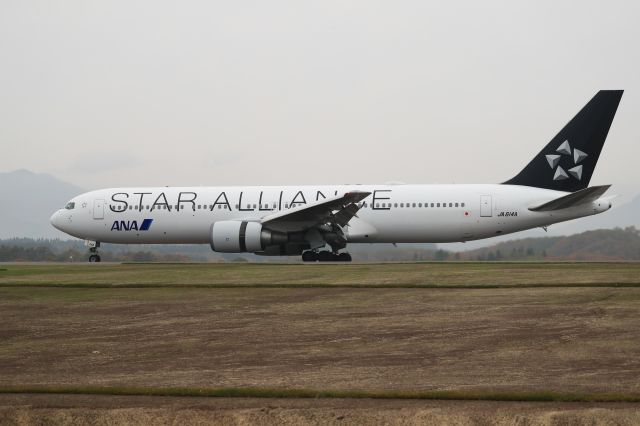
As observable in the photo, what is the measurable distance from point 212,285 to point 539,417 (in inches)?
490

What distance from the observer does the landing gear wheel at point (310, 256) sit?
3322 centimetres

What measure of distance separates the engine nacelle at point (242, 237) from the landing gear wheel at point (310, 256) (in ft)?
5.54

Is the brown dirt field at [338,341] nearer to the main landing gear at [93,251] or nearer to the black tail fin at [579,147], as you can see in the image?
the black tail fin at [579,147]

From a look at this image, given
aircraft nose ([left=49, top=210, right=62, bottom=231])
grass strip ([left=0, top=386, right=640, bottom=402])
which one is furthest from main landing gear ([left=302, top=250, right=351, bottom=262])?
grass strip ([left=0, top=386, right=640, bottom=402])

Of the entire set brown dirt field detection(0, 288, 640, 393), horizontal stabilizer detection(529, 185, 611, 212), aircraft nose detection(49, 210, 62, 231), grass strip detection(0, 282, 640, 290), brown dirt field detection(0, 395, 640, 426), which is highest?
horizontal stabilizer detection(529, 185, 611, 212)

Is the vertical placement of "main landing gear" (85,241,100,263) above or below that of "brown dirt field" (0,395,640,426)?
above

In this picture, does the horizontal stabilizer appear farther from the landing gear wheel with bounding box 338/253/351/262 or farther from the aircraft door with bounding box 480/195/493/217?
the landing gear wheel with bounding box 338/253/351/262

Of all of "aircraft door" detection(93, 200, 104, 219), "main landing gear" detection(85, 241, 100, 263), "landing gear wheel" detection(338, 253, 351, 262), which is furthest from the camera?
"main landing gear" detection(85, 241, 100, 263)

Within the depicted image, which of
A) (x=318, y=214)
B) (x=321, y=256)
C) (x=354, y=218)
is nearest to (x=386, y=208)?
(x=354, y=218)

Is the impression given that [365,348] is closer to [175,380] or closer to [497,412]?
[175,380]

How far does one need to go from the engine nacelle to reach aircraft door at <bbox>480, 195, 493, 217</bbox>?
810cm

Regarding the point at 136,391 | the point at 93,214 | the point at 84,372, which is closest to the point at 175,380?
the point at 136,391

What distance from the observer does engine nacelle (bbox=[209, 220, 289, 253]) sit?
103 feet

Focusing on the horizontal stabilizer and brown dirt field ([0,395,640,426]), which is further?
the horizontal stabilizer
